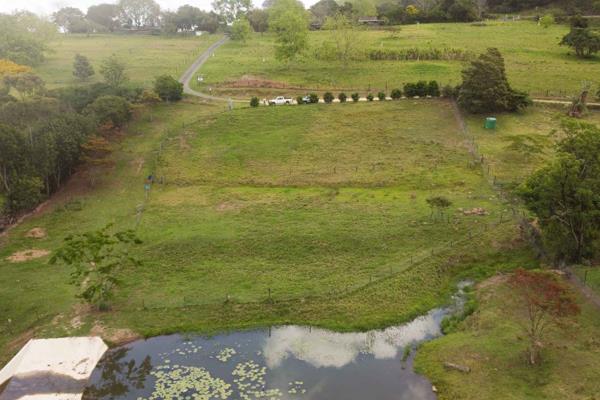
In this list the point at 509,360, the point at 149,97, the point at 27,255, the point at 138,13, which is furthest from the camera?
the point at 138,13

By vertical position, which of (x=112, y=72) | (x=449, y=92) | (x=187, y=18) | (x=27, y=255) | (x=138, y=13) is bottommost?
(x=27, y=255)

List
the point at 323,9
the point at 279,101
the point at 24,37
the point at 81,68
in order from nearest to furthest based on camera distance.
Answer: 1. the point at 279,101
2. the point at 81,68
3. the point at 24,37
4. the point at 323,9

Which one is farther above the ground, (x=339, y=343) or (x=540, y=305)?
(x=540, y=305)

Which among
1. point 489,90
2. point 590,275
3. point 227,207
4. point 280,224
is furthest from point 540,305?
point 489,90

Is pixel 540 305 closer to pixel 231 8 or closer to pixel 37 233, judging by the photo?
pixel 37 233

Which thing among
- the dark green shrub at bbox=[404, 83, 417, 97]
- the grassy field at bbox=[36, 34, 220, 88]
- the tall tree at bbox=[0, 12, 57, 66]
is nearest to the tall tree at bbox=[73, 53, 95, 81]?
the grassy field at bbox=[36, 34, 220, 88]

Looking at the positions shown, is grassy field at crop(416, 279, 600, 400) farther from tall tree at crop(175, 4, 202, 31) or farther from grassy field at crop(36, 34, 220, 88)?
tall tree at crop(175, 4, 202, 31)

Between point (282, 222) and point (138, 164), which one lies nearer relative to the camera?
point (282, 222)
